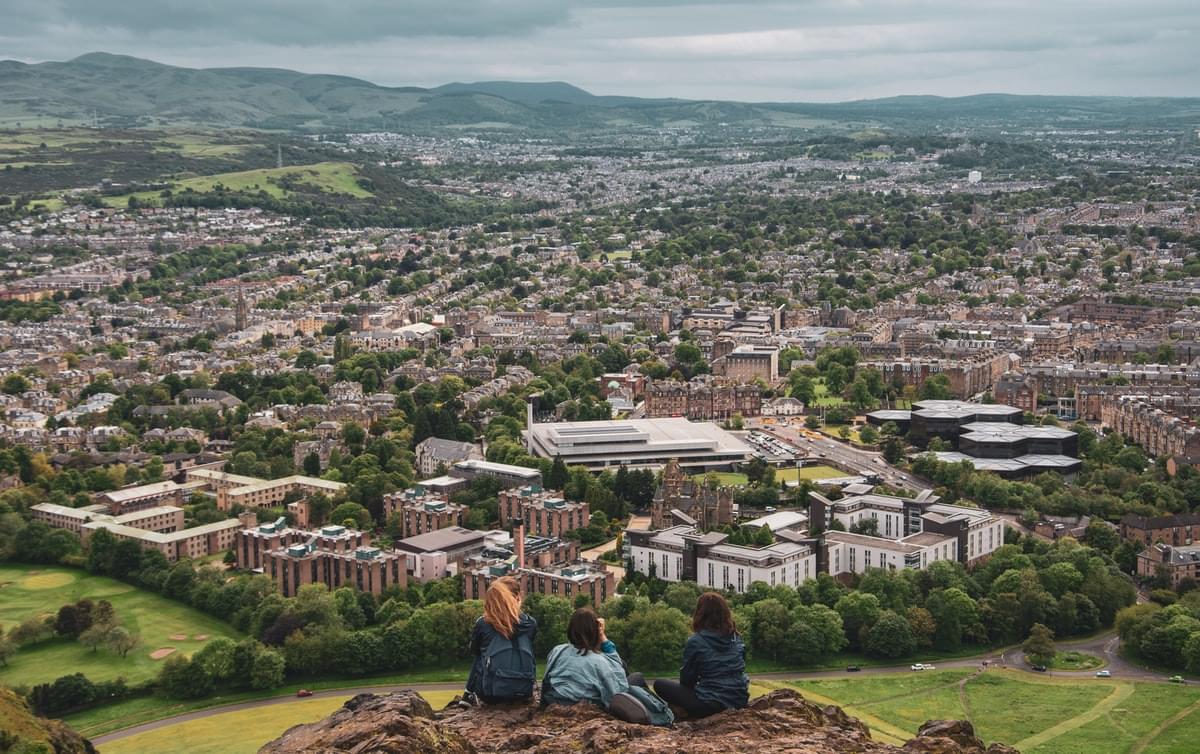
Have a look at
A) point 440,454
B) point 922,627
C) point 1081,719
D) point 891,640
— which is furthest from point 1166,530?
point 440,454

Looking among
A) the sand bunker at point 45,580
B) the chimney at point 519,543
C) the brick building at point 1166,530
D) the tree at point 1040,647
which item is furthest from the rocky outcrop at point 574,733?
the brick building at point 1166,530

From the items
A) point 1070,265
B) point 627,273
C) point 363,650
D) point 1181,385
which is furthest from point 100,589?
point 1070,265

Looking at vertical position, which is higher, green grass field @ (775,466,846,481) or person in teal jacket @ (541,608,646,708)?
person in teal jacket @ (541,608,646,708)

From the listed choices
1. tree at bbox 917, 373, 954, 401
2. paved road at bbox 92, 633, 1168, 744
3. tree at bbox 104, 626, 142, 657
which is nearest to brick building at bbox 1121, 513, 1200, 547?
paved road at bbox 92, 633, 1168, 744

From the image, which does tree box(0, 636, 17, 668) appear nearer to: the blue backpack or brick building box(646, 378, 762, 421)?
the blue backpack

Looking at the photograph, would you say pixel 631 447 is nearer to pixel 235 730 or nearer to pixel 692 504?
pixel 692 504
